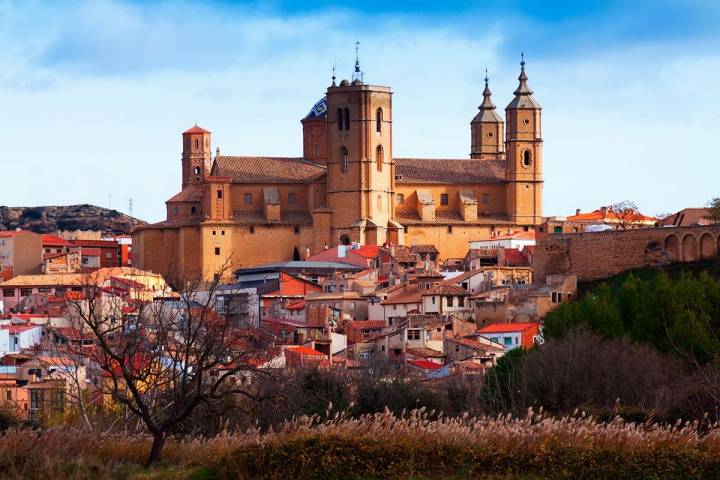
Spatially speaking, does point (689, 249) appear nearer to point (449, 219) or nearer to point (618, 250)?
point (618, 250)

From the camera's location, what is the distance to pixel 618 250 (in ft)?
204

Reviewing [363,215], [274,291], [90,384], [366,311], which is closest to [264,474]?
[90,384]

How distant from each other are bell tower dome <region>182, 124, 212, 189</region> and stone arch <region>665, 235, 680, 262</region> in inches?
1354

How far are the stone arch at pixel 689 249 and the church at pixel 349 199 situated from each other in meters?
20.1

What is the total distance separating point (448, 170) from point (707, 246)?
26.7 metres

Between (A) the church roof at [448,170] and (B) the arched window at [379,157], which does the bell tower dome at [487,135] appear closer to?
(A) the church roof at [448,170]

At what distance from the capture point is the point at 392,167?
82125mm

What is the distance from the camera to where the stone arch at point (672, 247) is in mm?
60969

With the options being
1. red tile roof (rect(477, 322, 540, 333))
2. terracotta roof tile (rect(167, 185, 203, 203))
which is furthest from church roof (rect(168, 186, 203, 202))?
red tile roof (rect(477, 322, 540, 333))

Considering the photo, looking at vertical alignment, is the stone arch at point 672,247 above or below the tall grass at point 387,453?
above

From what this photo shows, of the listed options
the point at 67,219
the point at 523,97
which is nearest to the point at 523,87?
the point at 523,97

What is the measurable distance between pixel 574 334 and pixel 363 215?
1409 inches

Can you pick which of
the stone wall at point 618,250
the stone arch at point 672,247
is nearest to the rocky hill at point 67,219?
the stone wall at point 618,250

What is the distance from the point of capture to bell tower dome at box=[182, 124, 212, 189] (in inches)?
3605
